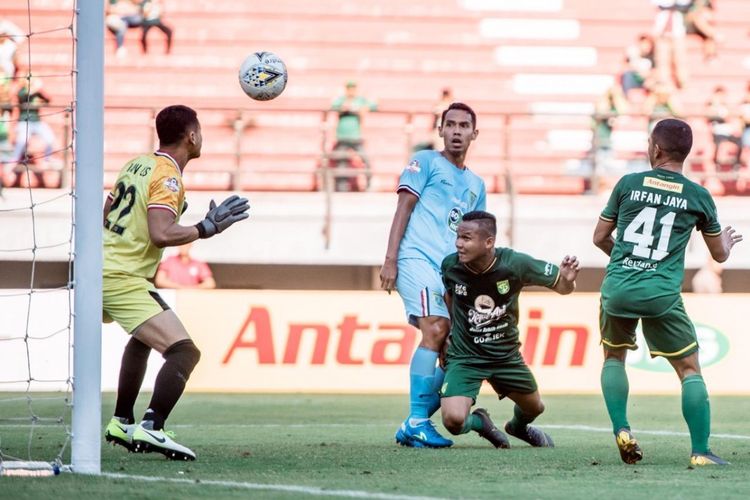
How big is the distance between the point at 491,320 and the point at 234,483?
233 centimetres

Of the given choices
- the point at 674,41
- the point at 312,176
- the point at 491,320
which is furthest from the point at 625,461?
the point at 674,41

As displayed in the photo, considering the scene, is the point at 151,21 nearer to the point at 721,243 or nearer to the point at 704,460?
the point at 721,243

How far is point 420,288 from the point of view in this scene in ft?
25.2

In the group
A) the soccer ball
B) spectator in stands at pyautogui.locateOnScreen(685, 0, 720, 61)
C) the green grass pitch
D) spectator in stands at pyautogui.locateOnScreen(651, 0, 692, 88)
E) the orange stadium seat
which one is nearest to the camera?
the green grass pitch

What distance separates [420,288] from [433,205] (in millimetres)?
507

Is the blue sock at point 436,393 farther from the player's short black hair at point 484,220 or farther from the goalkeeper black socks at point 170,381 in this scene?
the goalkeeper black socks at point 170,381

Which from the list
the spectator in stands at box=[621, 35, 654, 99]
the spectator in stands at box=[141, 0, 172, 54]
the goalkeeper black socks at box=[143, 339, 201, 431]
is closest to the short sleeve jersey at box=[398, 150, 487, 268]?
the goalkeeper black socks at box=[143, 339, 201, 431]

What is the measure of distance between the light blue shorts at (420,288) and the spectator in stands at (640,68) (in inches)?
471

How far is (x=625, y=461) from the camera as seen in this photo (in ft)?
21.0

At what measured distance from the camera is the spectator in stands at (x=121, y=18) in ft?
61.6

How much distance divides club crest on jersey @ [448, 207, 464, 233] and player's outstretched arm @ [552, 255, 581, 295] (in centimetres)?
101

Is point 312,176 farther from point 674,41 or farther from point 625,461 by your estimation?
point 625,461

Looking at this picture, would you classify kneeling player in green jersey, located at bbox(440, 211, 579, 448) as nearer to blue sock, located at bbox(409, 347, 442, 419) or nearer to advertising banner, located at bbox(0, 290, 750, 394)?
blue sock, located at bbox(409, 347, 442, 419)

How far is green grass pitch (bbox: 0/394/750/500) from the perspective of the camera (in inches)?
206
